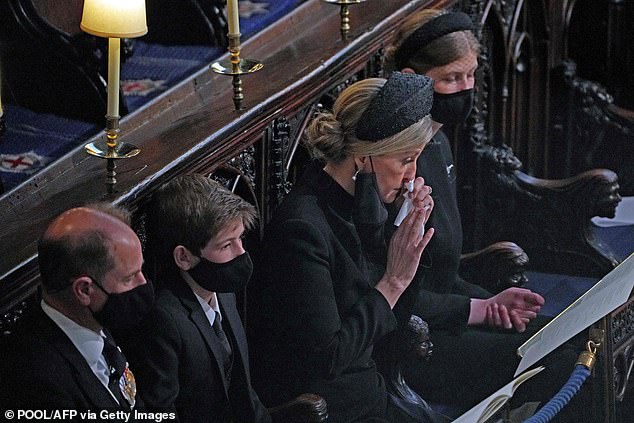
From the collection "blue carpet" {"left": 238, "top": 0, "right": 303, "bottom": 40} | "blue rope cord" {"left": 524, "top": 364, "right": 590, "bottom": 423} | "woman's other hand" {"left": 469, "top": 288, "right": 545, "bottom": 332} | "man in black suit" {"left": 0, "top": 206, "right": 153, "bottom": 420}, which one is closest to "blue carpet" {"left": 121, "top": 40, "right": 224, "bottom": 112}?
"blue carpet" {"left": 238, "top": 0, "right": 303, "bottom": 40}

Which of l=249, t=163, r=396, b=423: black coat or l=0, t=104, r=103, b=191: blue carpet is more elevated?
l=0, t=104, r=103, b=191: blue carpet

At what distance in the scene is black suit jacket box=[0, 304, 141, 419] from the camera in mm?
3900

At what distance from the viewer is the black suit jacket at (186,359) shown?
4.24 m

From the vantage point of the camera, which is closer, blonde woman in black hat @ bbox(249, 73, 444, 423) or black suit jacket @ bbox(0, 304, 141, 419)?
black suit jacket @ bbox(0, 304, 141, 419)

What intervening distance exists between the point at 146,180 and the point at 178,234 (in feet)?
0.58

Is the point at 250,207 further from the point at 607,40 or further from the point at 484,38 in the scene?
the point at 607,40

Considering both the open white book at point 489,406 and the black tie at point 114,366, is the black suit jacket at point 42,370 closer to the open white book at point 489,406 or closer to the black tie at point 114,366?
the black tie at point 114,366

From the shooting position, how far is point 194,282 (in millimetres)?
4367

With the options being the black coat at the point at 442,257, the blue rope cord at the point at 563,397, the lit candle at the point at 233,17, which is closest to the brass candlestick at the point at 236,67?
the lit candle at the point at 233,17

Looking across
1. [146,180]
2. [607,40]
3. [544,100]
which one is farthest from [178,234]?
[607,40]

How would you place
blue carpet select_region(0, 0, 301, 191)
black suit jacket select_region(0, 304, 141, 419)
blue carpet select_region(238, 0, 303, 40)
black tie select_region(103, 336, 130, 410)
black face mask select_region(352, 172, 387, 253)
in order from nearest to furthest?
1. black suit jacket select_region(0, 304, 141, 419)
2. black tie select_region(103, 336, 130, 410)
3. black face mask select_region(352, 172, 387, 253)
4. blue carpet select_region(0, 0, 301, 191)
5. blue carpet select_region(238, 0, 303, 40)

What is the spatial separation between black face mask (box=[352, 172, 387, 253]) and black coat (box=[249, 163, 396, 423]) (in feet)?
0.07

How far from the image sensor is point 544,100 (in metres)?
7.55

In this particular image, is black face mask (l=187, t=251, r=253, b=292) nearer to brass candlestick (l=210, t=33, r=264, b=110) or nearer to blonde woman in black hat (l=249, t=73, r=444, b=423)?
blonde woman in black hat (l=249, t=73, r=444, b=423)
